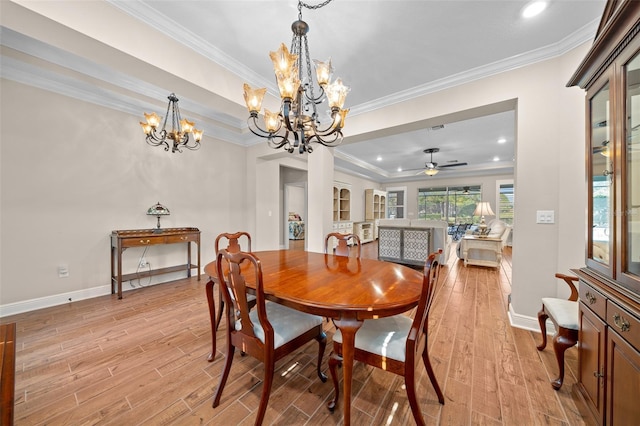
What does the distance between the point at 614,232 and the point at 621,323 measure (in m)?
0.43

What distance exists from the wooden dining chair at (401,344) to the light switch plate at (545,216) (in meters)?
1.75

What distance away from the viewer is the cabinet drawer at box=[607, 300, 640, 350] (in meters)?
0.90

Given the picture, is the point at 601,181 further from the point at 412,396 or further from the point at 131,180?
the point at 131,180

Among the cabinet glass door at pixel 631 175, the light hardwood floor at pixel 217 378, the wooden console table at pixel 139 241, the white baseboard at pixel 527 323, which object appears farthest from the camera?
the wooden console table at pixel 139 241

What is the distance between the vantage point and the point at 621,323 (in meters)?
0.99

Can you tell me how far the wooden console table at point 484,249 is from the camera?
477cm

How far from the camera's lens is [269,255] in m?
2.38

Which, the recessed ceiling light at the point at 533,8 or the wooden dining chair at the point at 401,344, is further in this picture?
the recessed ceiling light at the point at 533,8

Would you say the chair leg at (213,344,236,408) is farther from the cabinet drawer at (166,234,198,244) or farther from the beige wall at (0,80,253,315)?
the beige wall at (0,80,253,315)

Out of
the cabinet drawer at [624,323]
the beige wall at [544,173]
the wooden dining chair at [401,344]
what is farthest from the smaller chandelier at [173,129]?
the cabinet drawer at [624,323]

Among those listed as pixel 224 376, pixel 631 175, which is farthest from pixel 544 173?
pixel 224 376

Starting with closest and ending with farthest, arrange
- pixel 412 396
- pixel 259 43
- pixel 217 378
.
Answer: pixel 412 396, pixel 217 378, pixel 259 43

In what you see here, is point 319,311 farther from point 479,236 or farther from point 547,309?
point 479,236

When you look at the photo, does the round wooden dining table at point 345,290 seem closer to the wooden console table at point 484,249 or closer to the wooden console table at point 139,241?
the wooden console table at point 139,241
